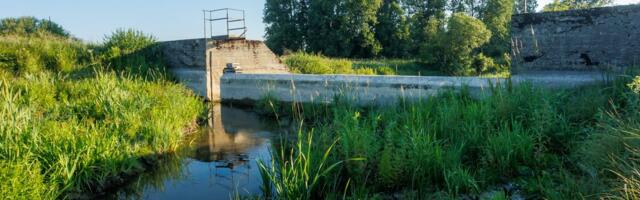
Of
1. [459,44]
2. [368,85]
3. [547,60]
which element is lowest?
[368,85]

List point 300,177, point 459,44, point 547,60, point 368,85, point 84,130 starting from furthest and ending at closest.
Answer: point 459,44
point 368,85
point 547,60
point 84,130
point 300,177

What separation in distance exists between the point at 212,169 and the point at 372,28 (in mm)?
35560

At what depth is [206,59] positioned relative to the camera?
38.4ft

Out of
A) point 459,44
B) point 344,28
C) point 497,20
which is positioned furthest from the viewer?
point 497,20

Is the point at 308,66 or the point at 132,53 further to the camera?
the point at 308,66

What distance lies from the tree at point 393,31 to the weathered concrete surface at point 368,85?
29.4 m

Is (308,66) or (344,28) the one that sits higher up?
Result: (344,28)

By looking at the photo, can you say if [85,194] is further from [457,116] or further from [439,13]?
[439,13]

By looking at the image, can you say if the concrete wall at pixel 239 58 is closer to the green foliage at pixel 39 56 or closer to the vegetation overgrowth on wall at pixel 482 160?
the green foliage at pixel 39 56

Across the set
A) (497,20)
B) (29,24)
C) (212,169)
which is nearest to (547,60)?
(212,169)

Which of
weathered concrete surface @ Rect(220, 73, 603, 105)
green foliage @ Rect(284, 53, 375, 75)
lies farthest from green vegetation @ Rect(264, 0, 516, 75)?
weathered concrete surface @ Rect(220, 73, 603, 105)

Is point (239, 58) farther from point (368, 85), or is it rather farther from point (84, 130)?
point (84, 130)

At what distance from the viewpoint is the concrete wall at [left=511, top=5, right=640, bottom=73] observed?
6.23m

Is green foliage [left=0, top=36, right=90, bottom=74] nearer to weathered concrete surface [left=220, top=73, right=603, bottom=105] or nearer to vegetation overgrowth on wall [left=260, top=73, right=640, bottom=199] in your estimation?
weathered concrete surface [left=220, top=73, right=603, bottom=105]
